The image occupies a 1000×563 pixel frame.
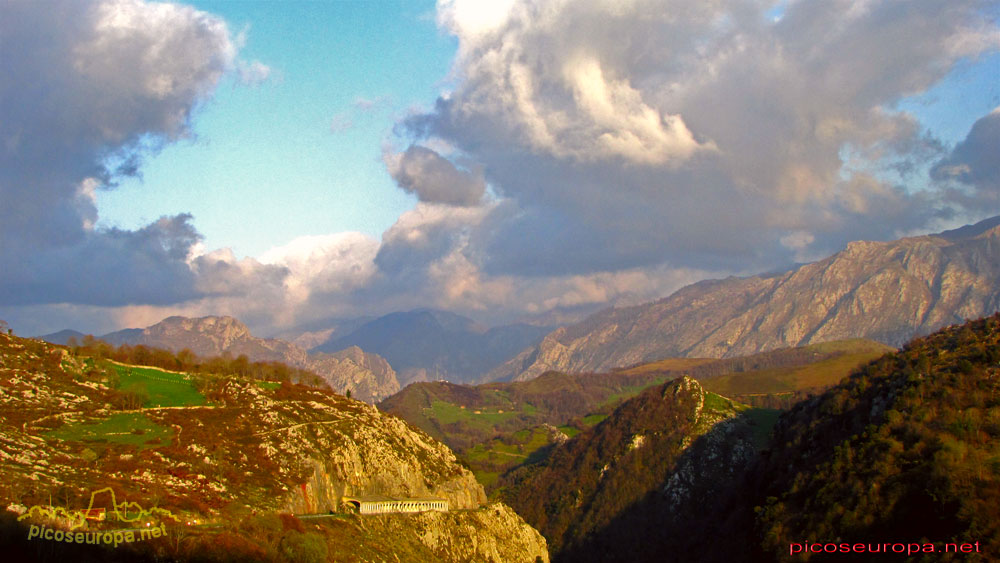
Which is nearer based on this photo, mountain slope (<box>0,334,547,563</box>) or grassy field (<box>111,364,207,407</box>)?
mountain slope (<box>0,334,547,563</box>)

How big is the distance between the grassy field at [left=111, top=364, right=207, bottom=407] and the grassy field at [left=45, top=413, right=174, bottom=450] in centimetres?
1177

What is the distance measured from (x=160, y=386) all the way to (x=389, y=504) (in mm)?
53772

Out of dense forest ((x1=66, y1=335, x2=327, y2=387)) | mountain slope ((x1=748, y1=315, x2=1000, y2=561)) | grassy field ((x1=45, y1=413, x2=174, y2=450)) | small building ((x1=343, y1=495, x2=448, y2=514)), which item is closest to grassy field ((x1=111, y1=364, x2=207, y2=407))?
dense forest ((x1=66, y1=335, x2=327, y2=387))

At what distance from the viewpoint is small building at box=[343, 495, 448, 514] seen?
111438 mm

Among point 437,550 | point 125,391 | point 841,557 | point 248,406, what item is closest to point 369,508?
point 437,550

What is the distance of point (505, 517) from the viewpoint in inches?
5418

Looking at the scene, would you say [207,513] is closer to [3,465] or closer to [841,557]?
[3,465]

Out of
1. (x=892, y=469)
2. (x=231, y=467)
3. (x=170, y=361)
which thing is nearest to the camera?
(x=231, y=467)

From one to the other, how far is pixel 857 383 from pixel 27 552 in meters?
140

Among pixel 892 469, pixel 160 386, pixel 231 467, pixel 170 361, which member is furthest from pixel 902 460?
pixel 170 361

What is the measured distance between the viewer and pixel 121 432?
339 ft

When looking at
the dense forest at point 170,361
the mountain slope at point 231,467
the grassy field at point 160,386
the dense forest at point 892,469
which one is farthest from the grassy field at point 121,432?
the dense forest at point 892,469

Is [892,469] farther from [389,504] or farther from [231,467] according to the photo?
[231,467]

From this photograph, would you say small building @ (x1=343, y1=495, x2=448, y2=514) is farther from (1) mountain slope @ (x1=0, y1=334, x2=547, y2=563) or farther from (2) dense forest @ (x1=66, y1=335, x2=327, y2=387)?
(2) dense forest @ (x1=66, y1=335, x2=327, y2=387)
